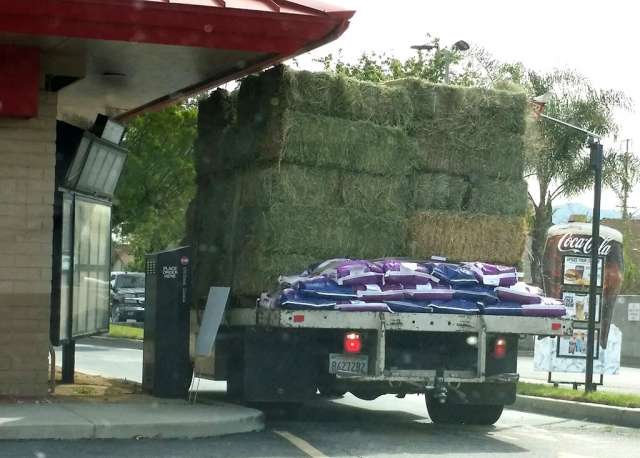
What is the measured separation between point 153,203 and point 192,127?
2.81m

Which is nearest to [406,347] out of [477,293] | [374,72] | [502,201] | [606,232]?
[477,293]

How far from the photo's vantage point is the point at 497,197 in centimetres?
1270

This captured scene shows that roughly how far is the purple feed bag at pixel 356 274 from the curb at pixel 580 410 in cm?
406

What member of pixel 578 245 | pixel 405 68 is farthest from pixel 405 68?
pixel 578 245

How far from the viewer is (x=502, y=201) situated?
12727 millimetres

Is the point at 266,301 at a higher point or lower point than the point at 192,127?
lower

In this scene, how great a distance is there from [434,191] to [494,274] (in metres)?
1.34

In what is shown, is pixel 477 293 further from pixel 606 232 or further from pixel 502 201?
pixel 606 232

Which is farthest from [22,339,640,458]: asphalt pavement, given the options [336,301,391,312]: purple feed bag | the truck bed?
[336,301,391,312]: purple feed bag

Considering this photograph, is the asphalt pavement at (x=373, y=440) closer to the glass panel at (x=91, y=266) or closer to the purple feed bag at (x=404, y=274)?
the purple feed bag at (x=404, y=274)

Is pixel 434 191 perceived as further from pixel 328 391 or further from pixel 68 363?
pixel 68 363

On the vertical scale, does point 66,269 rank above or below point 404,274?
below

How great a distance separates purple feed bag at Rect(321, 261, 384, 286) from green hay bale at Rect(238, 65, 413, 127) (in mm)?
1731

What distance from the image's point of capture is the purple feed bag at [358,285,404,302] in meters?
10.8
